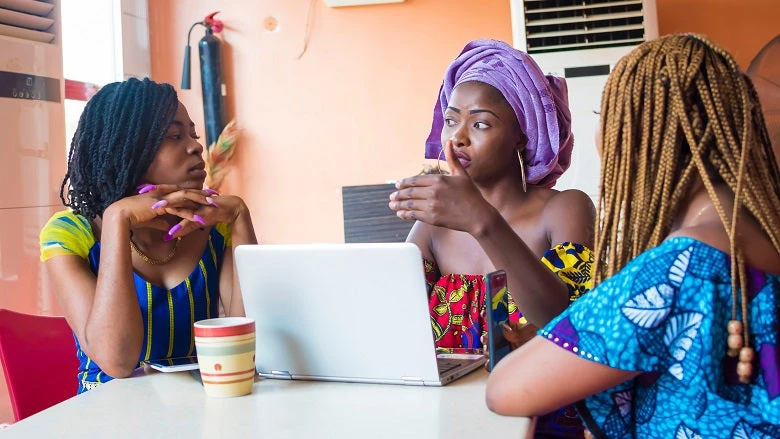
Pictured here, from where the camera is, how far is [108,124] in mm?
1687

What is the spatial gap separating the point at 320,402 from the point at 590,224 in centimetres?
76

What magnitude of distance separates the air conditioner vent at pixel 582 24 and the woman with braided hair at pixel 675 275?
8.04 feet

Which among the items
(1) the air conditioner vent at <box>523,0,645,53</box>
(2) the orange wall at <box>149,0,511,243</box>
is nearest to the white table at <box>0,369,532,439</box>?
(1) the air conditioner vent at <box>523,0,645,53</box>

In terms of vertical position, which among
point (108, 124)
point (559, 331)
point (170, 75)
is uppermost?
point (170, 75)

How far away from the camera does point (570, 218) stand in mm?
1662

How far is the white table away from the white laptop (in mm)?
28

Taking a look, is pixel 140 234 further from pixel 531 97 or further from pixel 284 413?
pixel 531 97

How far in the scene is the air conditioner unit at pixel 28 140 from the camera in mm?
2525

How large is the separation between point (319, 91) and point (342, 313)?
2.83 m

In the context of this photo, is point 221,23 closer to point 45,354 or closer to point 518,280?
point 45,354

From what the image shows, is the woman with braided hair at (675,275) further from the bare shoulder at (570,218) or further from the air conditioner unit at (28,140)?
the air conditioner unit at (28,140)

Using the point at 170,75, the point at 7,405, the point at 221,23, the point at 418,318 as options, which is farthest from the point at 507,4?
the point at 418,318

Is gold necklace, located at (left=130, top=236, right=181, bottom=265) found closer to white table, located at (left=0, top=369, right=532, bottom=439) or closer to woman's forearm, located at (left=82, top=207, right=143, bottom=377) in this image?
woman's forearm, located at (left=82, top=207, right=143, bottom=377)

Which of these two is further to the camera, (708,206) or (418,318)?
(418,318)
